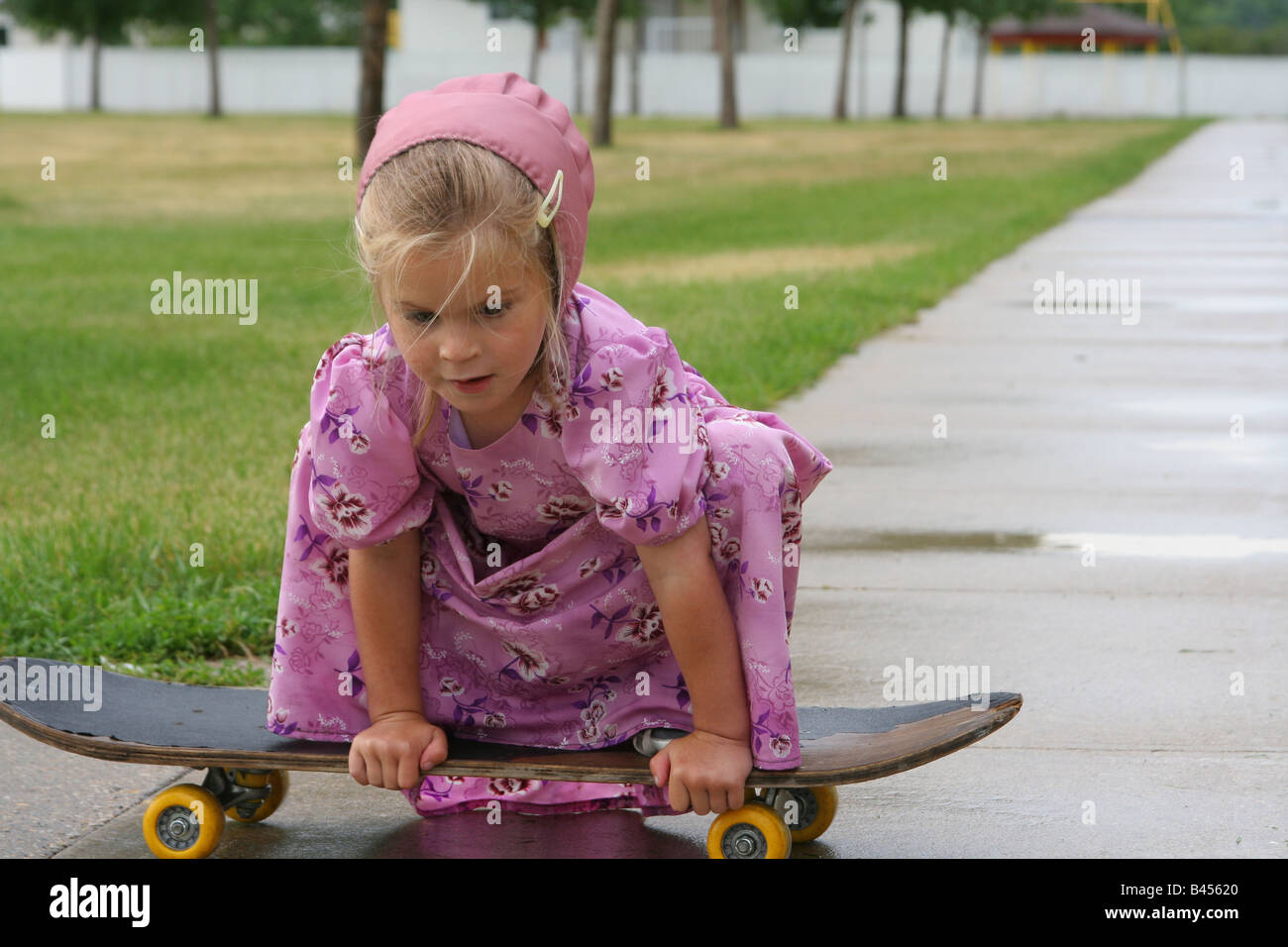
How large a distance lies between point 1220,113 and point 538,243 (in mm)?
62869

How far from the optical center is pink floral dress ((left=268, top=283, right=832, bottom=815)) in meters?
2.54

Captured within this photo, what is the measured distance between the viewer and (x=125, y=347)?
30.1ft

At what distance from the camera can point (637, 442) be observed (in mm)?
2510

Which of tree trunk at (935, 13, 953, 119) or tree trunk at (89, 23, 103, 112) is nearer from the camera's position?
tree trunk at (935, 13, 953, 119)

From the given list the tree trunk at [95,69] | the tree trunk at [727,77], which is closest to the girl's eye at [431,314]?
the tree trunk at [727,77]

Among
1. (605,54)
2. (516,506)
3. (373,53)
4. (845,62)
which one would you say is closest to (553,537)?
(516,506)

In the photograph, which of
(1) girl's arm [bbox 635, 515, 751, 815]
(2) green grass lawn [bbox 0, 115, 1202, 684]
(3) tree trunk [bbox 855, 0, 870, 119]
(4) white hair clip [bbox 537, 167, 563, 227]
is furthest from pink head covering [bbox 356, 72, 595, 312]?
(3) tree trunk [bbox 855, 0, 870, 119]

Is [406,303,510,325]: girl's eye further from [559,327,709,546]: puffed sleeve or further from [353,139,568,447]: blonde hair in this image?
[559,327,709,546]: puffed sleeve

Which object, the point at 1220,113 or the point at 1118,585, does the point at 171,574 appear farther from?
the point at 1220,113

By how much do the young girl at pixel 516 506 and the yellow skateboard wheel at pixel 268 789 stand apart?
147 mm

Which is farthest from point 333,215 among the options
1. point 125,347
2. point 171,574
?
point 171,574

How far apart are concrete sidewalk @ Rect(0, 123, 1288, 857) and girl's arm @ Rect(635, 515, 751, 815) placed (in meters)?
0.23

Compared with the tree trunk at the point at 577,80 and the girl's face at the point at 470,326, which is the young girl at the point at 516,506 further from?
the tree trunk at the point at 577,80
